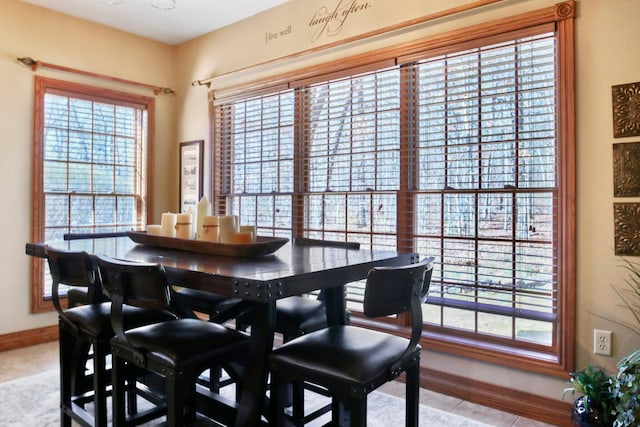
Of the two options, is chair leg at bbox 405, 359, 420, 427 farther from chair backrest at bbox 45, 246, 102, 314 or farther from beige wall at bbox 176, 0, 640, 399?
chair backrest at bbox 45, 246, 102, 314

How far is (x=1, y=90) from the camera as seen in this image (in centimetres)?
355

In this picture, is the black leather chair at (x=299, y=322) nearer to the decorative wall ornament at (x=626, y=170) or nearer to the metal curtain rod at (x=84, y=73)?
the decorative wall ornament at (x=626, y=170)

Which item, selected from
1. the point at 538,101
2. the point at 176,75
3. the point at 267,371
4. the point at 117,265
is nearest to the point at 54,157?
the point at 176,75

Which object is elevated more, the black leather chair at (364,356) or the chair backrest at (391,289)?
the chair backrest at (391,289)

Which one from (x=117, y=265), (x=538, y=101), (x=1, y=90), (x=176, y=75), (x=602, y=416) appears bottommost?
(x=602, y=416)

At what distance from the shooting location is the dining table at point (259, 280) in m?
1.43

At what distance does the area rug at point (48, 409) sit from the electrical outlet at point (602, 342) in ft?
2.28

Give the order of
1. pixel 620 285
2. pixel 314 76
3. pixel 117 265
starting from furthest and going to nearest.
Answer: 1. pixel 314 76
2. pixel 620 285
3. pixel 117 265

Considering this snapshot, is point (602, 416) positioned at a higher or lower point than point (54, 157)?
lower

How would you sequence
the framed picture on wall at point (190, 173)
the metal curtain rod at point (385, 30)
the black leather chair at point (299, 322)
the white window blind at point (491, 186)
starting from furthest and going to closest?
the framed picture on wall at point (190, 173) < the metal curtain rod at point (385, 30) < the white window blind at point (491, 186) < the black leather chair at point (299, 322)

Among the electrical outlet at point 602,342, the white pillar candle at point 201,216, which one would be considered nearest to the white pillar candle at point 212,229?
the white pillar candle at point 201,216

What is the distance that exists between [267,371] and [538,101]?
2.02 m

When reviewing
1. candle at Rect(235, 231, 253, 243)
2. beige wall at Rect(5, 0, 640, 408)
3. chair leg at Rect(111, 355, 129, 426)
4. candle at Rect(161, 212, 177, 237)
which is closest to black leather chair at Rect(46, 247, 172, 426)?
chair leg at Rect(111, 355, 129, 426)

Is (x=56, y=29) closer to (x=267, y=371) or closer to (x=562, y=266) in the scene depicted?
(x=267, y=371)
